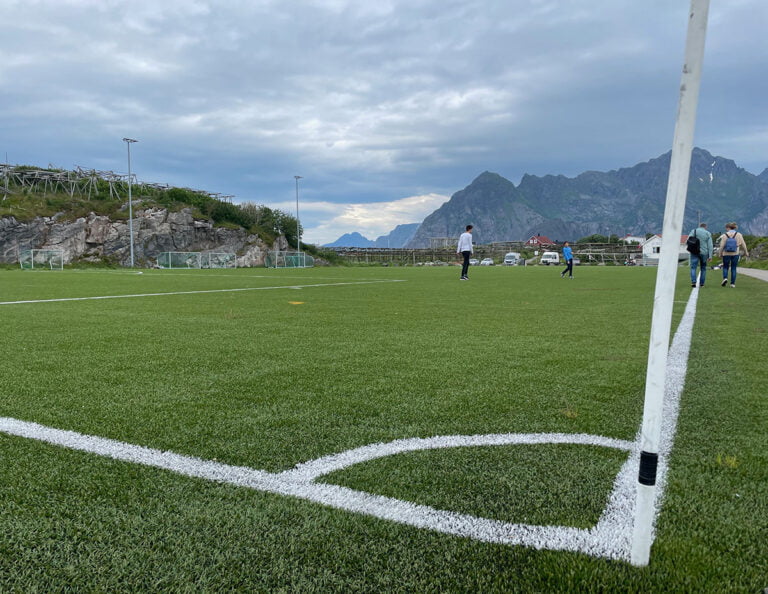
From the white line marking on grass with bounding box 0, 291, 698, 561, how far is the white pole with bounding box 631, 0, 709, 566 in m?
0.36

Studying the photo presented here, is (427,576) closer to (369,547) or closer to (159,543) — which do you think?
(369,547)

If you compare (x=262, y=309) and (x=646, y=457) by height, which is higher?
(x=646, y=457)

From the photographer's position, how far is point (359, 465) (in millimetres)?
1986

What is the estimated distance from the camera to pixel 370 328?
5.79 meters

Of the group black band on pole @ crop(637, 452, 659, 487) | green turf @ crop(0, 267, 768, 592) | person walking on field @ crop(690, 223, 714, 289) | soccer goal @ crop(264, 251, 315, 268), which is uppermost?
person walking on field @ crop(690, 223, 714, 289)

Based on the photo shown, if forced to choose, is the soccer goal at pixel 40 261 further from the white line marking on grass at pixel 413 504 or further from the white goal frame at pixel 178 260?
the white line marking on grass at pixel 413 504

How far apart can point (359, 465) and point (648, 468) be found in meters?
1.11

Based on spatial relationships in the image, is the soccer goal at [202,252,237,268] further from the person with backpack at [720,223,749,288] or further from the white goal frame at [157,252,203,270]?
the person with backpack at [720,223,749,288]

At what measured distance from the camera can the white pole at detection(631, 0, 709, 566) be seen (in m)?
1.17

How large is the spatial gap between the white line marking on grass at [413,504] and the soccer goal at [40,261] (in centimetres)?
4051

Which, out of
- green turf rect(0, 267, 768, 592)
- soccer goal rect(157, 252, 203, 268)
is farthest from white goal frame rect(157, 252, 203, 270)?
green turf rect(0, 267, 768, 592)

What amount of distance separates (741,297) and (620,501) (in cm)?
1059

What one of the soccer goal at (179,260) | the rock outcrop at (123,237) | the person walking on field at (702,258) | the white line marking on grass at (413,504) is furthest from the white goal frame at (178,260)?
the white line marking on grass at (413,504)

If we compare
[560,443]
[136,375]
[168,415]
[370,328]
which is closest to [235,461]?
[168,415]
